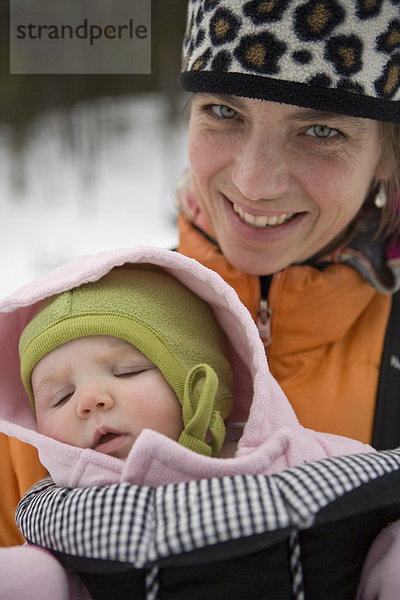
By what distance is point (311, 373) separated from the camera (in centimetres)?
127

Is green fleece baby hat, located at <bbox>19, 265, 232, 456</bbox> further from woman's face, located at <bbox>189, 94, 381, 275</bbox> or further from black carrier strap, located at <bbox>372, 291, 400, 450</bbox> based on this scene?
black carrier strap, located at <bbox>372, 291, 400, 450</bbox>

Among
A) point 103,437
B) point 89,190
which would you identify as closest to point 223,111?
point 103,437

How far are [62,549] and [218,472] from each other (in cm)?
23

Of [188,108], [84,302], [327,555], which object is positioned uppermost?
[188,108]

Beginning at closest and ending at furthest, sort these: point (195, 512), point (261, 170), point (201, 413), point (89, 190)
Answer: point (195, 512), point (201, 413), point (261, 170), point (89, 190)

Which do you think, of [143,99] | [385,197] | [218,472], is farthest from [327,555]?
[143,99]

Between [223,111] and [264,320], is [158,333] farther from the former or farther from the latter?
[223,111]

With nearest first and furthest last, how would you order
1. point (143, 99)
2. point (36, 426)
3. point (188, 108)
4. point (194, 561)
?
point (194, 561), point (36, 426), point (188, 108), point (143, 99)

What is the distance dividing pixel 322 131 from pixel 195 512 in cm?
73

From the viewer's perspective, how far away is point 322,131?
111cm

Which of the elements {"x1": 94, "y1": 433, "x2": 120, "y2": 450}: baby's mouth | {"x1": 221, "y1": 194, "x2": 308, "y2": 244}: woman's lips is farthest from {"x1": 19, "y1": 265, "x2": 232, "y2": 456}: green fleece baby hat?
{"x1": 221, "y1": 194, "x2": 308, "y2": 244}: woman's lips

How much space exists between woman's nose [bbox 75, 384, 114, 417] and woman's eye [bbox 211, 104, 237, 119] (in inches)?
23.2

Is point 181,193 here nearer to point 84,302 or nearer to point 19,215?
point 84,302

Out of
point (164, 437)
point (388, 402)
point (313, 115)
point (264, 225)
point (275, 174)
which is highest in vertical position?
point (313, 115)
